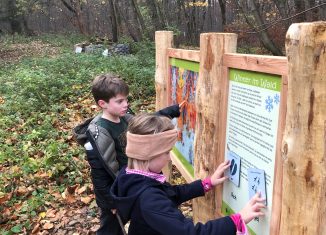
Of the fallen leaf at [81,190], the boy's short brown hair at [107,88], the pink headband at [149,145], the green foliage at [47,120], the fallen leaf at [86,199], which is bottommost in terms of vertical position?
the fallen leaf at [86,199]

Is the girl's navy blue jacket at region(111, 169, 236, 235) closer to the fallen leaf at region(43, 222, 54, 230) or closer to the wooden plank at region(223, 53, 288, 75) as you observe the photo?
the wooden plank at region(223, 53, 288, 75)

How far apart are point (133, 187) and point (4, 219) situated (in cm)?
335

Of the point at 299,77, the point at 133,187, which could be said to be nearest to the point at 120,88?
the point at 133,187

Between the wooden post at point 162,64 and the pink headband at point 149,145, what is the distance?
211cm

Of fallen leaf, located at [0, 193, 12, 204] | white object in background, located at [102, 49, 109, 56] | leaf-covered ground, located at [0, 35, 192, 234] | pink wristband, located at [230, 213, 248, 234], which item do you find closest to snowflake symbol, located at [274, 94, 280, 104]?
pink wristband, located at [230, 213, 248, 234]

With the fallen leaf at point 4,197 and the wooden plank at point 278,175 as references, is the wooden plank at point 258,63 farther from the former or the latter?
the fallen leaf at point 4,197

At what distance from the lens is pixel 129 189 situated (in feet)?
7.61

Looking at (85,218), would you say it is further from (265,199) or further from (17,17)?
(17,17)

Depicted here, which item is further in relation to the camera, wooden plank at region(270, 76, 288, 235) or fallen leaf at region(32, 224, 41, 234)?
fallen leaf at region(32, 224, 41, 234)

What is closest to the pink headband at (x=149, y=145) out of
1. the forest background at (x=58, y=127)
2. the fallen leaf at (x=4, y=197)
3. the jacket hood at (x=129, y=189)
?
the jacket hood at (x=129, y=189)

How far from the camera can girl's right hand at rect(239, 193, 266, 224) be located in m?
2.13

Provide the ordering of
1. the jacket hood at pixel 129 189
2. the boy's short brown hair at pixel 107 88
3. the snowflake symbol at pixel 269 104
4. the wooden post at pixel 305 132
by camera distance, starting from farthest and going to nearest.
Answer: the boy's short brown hair at pixel 107 88
the jacket hood at pixel 129 189
the snowflake symbol at pixel 269 104
the wooden post at pixel 305 132

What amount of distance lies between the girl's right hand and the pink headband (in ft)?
1.89

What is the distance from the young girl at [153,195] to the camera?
83.1 inches
